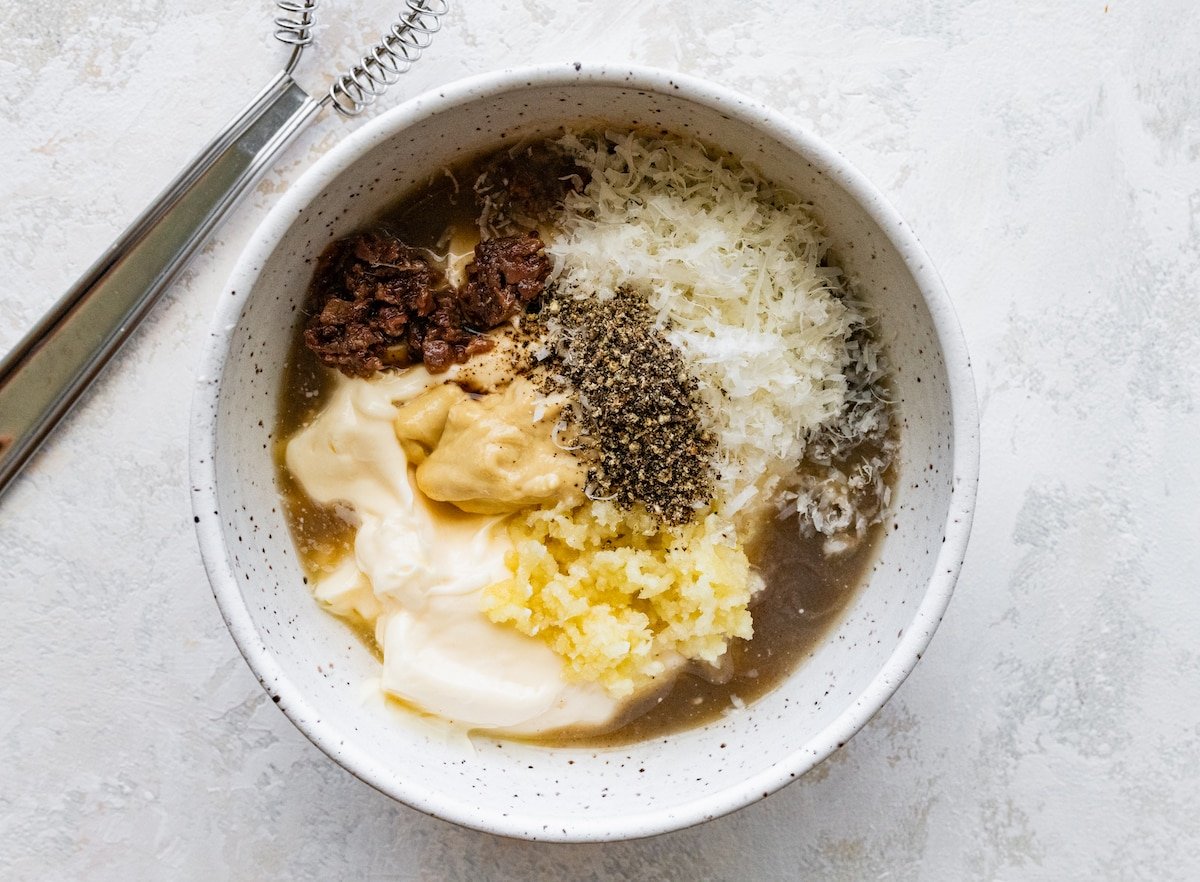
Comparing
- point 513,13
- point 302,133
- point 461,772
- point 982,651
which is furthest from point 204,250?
point 982,651

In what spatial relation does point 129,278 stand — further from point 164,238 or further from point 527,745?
point 527,745

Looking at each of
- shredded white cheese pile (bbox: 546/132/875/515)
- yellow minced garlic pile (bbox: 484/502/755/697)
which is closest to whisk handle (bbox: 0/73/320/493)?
shredded white cheese pile (bbox: 546/132/875/515)

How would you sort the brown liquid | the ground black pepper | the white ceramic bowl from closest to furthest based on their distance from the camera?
the white ceramic bowl < the ground black pepper < the brown liquid

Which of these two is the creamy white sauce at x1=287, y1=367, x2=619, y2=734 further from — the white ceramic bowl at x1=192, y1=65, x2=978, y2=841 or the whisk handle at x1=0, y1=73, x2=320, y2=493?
the whisk handle at x1=0, y1=73, x2=320, y2=493

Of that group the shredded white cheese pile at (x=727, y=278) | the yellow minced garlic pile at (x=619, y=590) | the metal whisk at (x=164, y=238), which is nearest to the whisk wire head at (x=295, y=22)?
the metal whisk at (x=164, y=238)

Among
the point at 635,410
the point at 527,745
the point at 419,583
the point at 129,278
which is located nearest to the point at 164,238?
the point at 129,278

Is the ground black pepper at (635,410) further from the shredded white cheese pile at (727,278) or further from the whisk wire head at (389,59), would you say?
the whisk wire head at (389,59)
